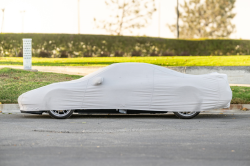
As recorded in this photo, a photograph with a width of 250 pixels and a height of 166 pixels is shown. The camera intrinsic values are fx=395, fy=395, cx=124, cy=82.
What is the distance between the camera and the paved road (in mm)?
5484

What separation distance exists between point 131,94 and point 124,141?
2874 millimetres

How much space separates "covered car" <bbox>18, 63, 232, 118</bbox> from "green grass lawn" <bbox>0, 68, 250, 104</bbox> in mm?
2690

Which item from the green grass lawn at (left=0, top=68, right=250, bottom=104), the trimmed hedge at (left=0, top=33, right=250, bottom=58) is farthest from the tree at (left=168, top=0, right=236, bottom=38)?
the green grass lawn at (left=0, top=68, right=250, bottom=104)

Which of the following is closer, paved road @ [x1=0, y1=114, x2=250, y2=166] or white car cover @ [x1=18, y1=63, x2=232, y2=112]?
paved road @ [x1=0, y1=114, x2=250, y2=166]

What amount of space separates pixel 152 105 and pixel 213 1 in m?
46.9

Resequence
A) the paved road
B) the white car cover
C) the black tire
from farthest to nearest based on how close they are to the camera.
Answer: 1. the black tire
2. the white car cover
3. the paved road

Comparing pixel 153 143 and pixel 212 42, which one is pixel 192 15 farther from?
pixel 153 143

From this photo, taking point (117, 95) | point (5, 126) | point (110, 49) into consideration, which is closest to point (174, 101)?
point (117, 95)

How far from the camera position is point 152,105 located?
31.6 ft

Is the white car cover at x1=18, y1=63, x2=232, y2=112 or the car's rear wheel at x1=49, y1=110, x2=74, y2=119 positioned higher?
the white car cover at x1=18, y1=63, x2=232, y2=112

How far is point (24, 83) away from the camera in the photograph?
1462 cm

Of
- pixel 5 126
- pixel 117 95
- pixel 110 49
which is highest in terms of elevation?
pixel 110 49

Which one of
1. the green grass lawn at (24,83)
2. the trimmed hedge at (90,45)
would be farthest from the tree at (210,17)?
the green grass lawn at (24,83)

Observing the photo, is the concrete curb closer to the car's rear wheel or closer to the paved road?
the paved road
